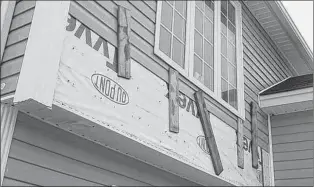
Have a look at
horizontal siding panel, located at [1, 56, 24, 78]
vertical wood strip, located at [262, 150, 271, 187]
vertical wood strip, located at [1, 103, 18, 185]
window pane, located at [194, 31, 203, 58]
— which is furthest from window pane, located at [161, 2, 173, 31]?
vertical wood strip, located at [262, 150, 271, 187]

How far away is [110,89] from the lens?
12.4 feet

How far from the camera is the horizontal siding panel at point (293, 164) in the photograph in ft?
24.5

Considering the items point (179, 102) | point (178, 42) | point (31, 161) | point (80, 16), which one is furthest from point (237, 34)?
point (31, 161)

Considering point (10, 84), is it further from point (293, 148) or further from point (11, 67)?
point (293, 148)

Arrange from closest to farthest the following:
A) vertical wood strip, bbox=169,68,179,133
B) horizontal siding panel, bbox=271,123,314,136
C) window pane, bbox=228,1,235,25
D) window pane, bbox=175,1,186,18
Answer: vertical wood strip, bbox=169,68,179,133 < window pane, bbox=175,1,186,18 < window pane, bbox=228,1,235,25 < horizontal siding panel, bbox=271,123,314,136

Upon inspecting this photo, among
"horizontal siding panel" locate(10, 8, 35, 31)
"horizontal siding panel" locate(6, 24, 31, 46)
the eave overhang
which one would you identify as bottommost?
"horizontal siding panel" locate(6, 24, 31, 46)

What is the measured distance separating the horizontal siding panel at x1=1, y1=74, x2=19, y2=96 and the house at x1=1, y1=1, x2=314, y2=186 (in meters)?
0.01

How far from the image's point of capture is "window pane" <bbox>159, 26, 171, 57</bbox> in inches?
195

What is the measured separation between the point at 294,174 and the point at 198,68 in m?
3.41

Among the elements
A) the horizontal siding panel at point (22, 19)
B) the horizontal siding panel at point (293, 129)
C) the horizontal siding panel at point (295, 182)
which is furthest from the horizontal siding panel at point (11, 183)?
the horizontal siding panel at point (293, 129)

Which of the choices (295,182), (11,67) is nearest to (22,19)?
(11,67)

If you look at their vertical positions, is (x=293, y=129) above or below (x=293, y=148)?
above

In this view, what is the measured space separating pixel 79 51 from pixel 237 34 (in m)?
4.39

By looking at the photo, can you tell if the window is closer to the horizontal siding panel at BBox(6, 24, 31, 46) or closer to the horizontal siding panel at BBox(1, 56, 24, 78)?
the horizontal siding panel at BBox(6, 24, 31, 46)
